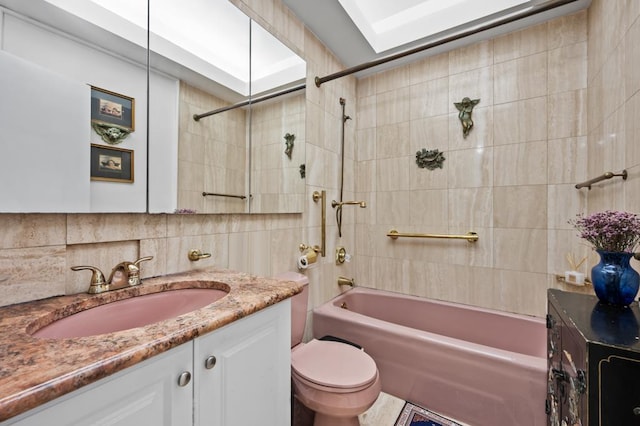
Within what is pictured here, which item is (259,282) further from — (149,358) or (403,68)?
(403,68)

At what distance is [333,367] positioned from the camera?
4.57 feet

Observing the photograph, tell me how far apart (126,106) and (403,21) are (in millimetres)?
2099

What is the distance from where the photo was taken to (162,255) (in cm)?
115

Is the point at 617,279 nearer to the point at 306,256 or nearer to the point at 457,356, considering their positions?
the point at 457,356

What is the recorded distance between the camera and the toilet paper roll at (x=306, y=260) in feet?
6.13

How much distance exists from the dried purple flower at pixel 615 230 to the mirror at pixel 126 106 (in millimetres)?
1485

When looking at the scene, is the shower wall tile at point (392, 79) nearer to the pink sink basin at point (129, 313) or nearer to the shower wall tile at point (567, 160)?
the shower wall tile at point (567, 160)

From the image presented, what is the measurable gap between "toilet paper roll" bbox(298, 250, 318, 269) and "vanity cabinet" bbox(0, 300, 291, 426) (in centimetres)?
86

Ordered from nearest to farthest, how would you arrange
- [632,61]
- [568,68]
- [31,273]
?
1. [31,273]
2. [632,61]
3. [568,68]

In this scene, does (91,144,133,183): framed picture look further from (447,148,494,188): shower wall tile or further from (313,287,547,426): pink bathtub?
(447,148,494,188): shower wall tile

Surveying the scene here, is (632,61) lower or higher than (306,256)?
higher

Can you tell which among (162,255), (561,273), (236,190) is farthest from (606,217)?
(162,255)

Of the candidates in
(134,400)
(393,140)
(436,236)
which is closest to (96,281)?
(134,400)

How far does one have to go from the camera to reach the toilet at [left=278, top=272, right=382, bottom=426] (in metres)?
1.23
